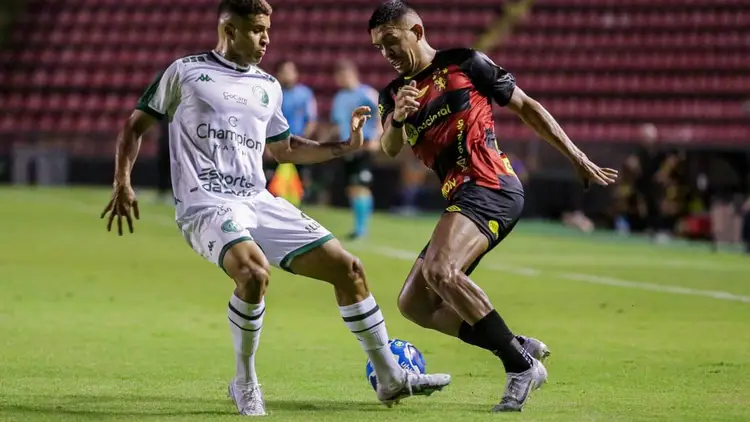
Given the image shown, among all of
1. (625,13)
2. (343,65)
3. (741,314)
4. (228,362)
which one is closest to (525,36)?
(625,13)

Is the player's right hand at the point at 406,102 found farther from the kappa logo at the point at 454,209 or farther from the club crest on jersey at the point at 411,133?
the kappa logo at the point at 454,209

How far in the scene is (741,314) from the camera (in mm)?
11305

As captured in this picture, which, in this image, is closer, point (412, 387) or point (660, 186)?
point (412, 387)

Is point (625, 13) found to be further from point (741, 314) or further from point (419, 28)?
point (419, 28)

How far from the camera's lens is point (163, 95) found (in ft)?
21.4

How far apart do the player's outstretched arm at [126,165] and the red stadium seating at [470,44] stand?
945 inches

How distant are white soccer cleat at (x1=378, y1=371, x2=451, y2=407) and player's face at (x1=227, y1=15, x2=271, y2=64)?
1.63 m

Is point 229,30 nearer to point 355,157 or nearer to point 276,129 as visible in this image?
point 276,129

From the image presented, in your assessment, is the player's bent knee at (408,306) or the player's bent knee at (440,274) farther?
the player's bent knee at (408,306)

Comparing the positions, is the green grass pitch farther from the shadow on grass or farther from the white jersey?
the white jersey

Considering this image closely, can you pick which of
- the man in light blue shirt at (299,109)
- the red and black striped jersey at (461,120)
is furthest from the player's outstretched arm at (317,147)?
the man in light blue shirt at (299,109)

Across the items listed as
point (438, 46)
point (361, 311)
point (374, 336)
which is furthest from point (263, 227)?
point (438, 46)

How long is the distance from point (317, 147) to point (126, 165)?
1081mm

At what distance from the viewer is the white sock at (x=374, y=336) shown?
660 cm
